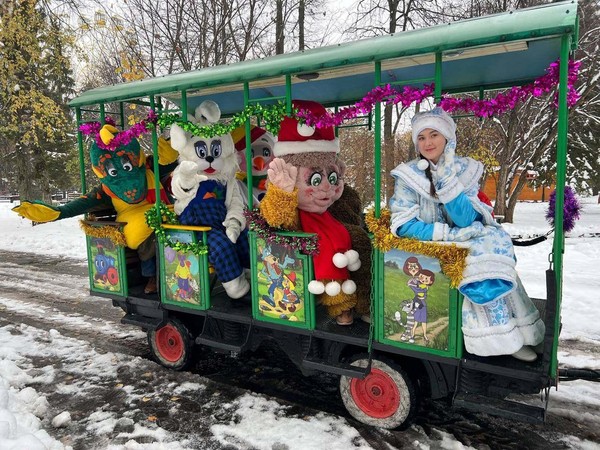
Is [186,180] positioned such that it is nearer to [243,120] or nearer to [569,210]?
[243,120]

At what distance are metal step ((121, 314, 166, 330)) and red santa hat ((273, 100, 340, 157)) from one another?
2163 mm

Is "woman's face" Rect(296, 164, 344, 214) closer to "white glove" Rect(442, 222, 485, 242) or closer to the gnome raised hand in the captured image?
the gnome raised hand

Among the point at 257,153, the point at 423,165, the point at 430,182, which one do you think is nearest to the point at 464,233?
the point at 430,182

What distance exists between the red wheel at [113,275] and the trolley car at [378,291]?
0.06 ft

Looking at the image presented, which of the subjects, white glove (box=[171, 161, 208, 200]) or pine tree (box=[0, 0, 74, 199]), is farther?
pine tree (box=[0, 0, 74, 199])

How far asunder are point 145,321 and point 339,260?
244 cm

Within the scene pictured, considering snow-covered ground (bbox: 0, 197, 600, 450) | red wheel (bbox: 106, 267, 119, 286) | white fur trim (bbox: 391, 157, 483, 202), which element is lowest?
snow-covered ground (bbox: 0, 197, 600, 450)

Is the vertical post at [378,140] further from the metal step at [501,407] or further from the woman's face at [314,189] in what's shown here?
the metal step at [501,407]

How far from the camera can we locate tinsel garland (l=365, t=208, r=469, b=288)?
3059mm

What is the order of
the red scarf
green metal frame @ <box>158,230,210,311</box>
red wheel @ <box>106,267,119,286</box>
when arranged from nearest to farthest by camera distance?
the red scarf, green metal frame @ <box>158,230,210,311</box>, red wheel @ <box>106,267,119,286</box>

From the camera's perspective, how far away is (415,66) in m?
4.30

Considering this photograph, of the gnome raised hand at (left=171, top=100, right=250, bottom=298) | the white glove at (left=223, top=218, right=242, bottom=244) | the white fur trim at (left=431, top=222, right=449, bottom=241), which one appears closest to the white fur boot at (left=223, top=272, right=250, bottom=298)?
the gnome raised hand at (left=171, top=100, right=250, bottom=298)

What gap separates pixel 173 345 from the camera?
4859 millimetres

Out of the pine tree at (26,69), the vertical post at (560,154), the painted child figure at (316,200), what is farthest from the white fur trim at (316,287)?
the pine tree at (26,69)
